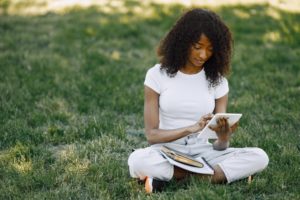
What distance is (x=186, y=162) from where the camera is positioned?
4.40 m

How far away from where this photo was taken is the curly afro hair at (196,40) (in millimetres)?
4508

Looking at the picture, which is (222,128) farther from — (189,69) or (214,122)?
(189,69)

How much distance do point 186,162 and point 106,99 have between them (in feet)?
8.99

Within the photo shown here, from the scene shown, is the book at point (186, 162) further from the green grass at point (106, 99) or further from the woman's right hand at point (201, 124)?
the woman's right hand at point (201, 124)

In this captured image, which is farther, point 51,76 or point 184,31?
point 51,76

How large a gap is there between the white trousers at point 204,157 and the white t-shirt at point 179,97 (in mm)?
192

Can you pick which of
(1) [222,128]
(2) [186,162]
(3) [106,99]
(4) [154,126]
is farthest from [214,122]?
(3) [106,99]

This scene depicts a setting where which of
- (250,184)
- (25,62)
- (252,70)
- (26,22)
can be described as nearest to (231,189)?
(250,184)

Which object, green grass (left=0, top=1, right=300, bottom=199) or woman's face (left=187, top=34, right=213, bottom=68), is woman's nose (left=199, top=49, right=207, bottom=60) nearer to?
woman's face (left=187, top=34, right=213, bottom=68)

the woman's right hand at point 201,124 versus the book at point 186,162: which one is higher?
the woman's right hand at point 201,124

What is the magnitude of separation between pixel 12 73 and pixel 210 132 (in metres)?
4.30

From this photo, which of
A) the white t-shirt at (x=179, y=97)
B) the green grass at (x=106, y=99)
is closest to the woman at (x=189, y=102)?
the white t-shirt at (x=179, y=97)

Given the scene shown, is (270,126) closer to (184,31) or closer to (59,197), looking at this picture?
(184,31)

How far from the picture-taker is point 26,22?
1096cm
